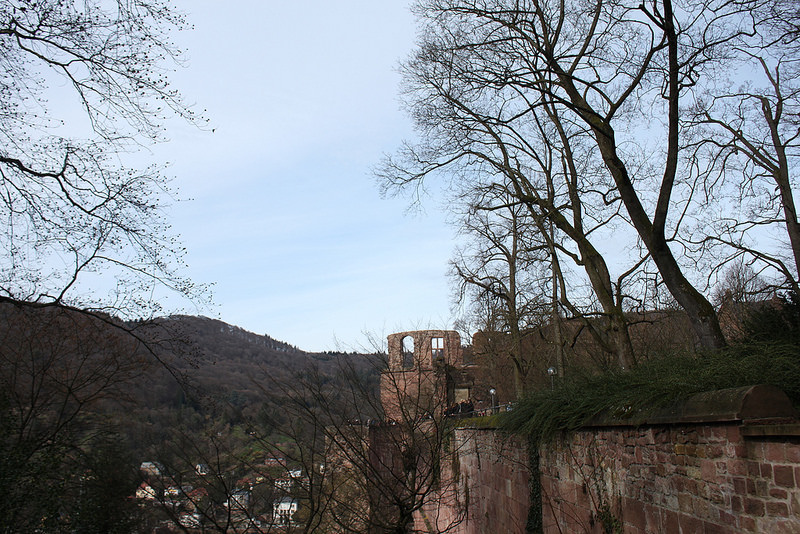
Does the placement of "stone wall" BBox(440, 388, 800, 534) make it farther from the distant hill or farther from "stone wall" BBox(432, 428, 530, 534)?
the distant hill

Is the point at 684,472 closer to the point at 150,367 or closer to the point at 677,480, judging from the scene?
the point at 677,480

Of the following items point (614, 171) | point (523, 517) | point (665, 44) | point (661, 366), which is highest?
point (665, 44)

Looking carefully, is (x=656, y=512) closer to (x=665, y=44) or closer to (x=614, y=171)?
(x=614, y=171)

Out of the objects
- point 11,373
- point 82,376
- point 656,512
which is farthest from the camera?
point 82,376

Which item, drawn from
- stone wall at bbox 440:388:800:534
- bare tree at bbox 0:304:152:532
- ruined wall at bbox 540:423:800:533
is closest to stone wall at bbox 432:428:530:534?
stone wall at bbox 440:388:800:534

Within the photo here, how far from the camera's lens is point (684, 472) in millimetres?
5941

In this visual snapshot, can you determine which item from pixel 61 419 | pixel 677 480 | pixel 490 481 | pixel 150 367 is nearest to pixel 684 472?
pixel 677 480

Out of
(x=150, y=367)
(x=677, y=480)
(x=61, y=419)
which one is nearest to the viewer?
(x=677, y=480)

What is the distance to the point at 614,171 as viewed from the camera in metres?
9.45

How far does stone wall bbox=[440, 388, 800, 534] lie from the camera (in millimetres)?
4715

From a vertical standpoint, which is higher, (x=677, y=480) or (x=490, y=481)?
(x=677, y=480)

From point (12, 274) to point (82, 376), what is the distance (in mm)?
6111

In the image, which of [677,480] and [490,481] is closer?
[677,480]

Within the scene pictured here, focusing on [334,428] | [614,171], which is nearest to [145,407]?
[334,428]
